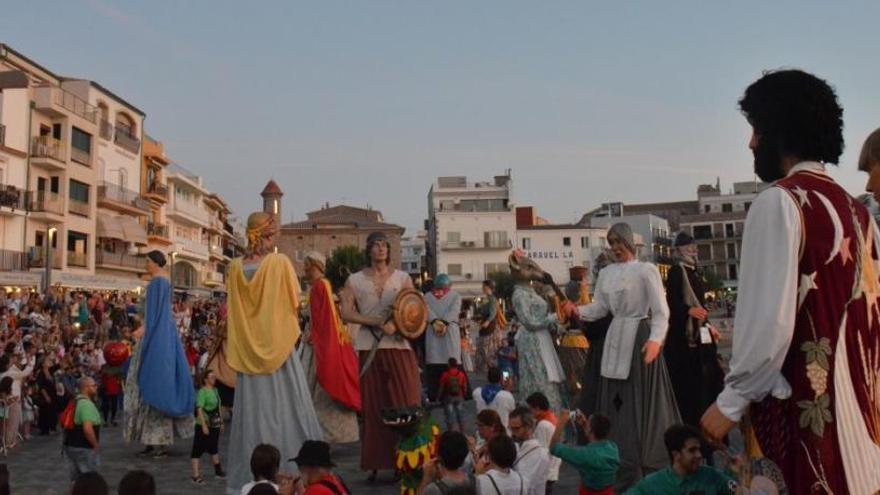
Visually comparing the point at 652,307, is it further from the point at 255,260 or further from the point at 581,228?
the point at 581,228

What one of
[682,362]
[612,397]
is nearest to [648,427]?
[612,397]

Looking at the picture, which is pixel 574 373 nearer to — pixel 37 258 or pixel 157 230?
pixel 37 258

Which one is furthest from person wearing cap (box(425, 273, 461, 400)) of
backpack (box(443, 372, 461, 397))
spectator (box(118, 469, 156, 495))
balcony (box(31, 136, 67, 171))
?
balcony (box(31, 136, 67, 171))

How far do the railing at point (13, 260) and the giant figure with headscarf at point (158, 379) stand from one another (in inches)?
1360

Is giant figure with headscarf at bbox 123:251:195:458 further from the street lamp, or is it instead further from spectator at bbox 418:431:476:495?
the street lamp

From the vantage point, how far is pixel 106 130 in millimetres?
52875

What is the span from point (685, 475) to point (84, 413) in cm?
581

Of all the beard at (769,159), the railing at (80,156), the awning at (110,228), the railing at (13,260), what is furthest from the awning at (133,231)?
the beard at (769,159)

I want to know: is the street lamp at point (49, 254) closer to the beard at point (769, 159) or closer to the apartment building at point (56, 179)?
the apartment building at point (56, 179)

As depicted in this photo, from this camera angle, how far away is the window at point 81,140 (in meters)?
46.4

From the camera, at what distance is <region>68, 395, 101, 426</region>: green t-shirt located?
7.56 meters

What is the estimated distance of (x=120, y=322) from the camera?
24922mm

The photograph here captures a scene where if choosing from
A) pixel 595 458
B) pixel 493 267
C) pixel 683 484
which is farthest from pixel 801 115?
pixel 493 267

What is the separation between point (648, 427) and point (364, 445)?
2.92 metres
